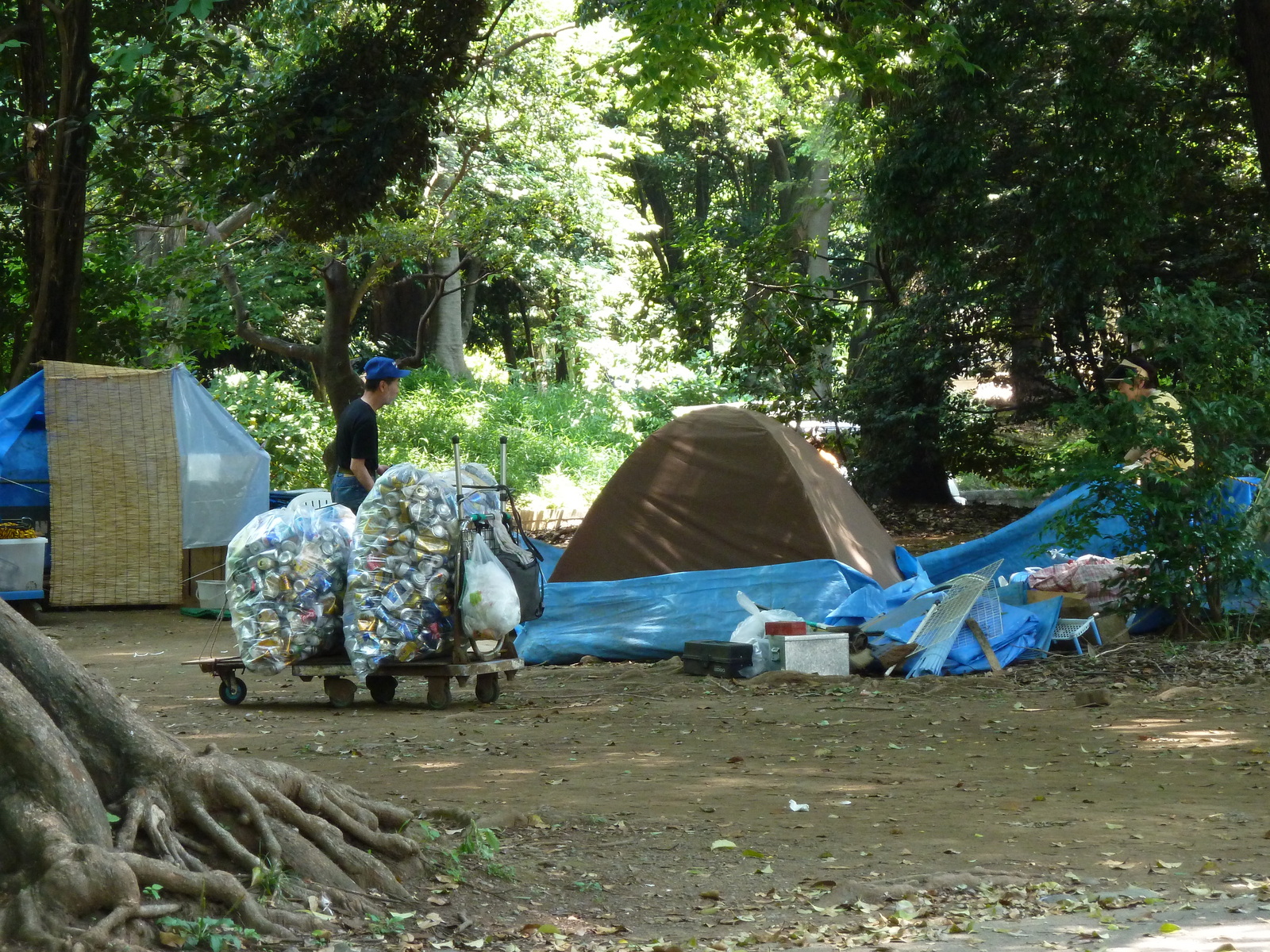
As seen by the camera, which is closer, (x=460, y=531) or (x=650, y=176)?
(x=460, y=531)

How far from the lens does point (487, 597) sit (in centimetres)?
748

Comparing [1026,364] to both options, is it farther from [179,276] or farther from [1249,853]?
[1249,853]

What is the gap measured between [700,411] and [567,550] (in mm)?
1506

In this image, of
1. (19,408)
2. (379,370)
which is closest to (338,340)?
(19,408)

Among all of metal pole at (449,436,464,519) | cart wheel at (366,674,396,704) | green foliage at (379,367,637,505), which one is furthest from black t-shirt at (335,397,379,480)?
green foliage at (379,367,637,505)

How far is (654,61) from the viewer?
11.4m

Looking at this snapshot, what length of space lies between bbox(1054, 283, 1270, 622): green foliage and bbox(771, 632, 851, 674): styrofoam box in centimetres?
169

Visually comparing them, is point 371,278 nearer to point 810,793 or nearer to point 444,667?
point 444,667

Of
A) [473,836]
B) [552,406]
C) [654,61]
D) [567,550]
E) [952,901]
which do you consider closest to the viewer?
[952,901]

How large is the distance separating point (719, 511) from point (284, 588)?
3.84 metres

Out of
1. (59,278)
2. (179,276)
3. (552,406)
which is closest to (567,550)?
(59,278)

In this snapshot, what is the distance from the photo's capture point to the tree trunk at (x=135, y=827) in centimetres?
347

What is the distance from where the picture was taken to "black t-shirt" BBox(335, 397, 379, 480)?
8.52m

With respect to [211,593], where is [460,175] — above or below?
above
